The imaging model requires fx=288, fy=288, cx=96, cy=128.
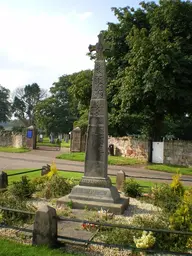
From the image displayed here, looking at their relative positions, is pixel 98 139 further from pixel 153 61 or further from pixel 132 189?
pixel 153 61

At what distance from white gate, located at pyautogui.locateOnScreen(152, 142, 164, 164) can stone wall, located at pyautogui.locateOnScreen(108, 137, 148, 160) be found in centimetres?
90

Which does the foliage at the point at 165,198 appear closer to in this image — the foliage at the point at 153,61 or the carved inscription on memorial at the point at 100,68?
the carved inscription on memorial at the point at 100,68

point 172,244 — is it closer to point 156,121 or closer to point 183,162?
point 183,162

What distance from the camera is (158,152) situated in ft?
79.0

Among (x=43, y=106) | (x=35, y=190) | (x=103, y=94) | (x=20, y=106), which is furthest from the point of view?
(x=20, y=106)

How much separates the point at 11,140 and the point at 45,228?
34044mm

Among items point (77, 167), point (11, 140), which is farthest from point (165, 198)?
point (11, 140)

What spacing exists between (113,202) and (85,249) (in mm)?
2780

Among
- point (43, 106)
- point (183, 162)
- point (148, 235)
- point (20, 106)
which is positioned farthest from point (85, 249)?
point (20, 106)

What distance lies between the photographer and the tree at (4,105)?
7350cm

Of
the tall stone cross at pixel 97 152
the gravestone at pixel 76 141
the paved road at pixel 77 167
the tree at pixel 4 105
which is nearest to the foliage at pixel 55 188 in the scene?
the tall stone cross at pixel 97 152

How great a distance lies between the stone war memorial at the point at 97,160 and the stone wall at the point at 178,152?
1511cm

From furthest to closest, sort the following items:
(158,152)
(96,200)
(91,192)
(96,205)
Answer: (158,152)
(91,192)
(96,200)
(96,205)

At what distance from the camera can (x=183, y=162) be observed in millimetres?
22734
